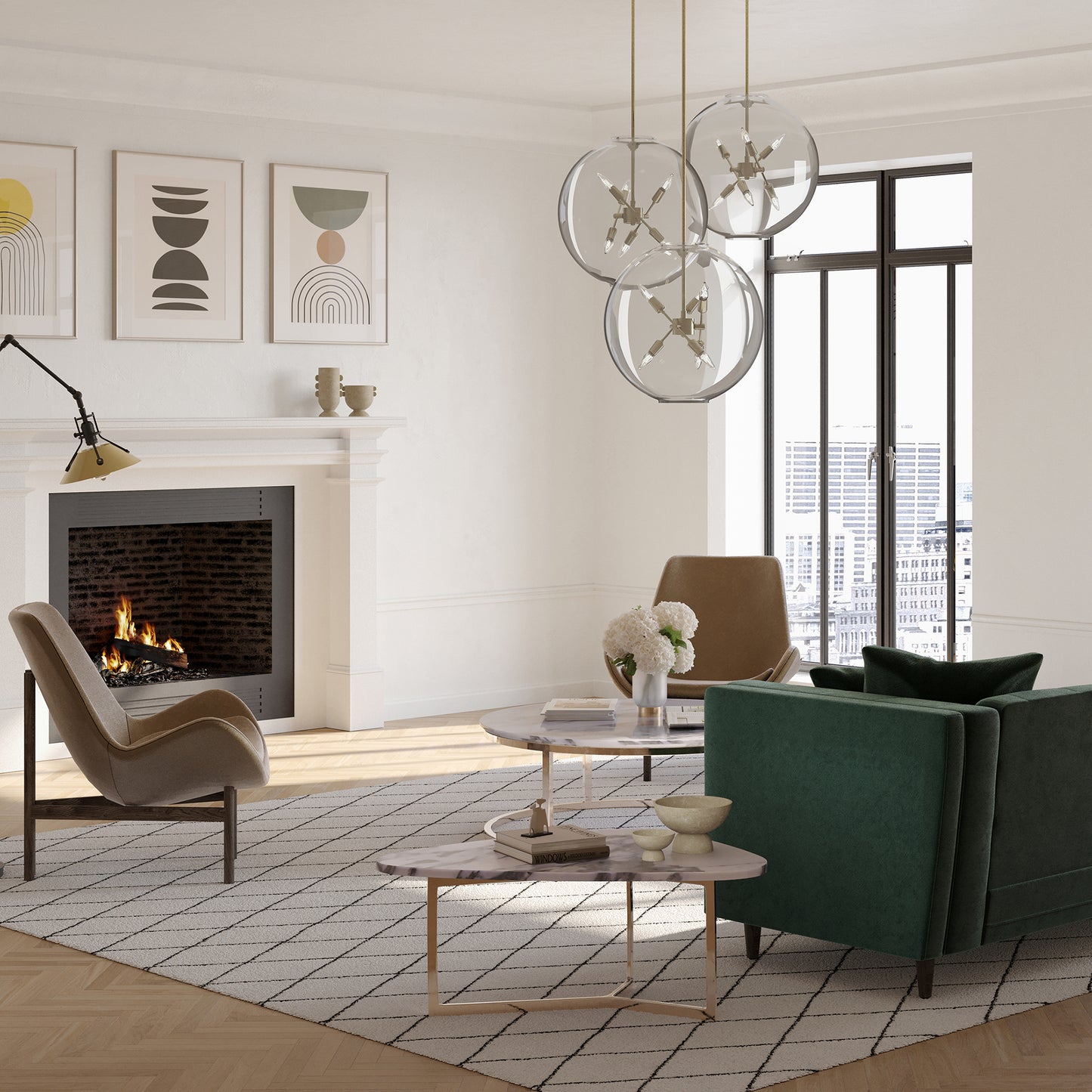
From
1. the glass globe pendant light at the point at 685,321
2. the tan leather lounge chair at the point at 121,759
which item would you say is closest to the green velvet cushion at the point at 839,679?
the glass globe pendant light at the point at 685,321

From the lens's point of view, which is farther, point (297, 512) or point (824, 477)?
point (824, 477)

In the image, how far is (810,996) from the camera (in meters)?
4.07

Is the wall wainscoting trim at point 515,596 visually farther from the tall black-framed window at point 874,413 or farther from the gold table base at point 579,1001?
the gold table base at point 579,1001

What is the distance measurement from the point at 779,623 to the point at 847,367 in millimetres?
1951

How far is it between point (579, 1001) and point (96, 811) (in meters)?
2.04

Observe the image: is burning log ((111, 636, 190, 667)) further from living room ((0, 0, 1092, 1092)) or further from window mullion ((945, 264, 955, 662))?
window mullion ((945, 264, 955, 662))

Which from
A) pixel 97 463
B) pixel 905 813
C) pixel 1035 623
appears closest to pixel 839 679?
pixel 905 813

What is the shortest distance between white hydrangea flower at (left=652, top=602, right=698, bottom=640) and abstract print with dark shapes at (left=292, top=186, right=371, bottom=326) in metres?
2.98

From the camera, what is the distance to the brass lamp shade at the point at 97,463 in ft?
18.1

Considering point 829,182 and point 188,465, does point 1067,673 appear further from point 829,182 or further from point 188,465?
point 188,465

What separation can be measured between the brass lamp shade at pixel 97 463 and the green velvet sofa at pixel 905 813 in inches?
94.0

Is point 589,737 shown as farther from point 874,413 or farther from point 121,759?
point 874,413

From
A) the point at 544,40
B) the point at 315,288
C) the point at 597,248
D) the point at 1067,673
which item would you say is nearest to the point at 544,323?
the point at 315,288

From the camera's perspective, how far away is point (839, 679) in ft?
14.3
